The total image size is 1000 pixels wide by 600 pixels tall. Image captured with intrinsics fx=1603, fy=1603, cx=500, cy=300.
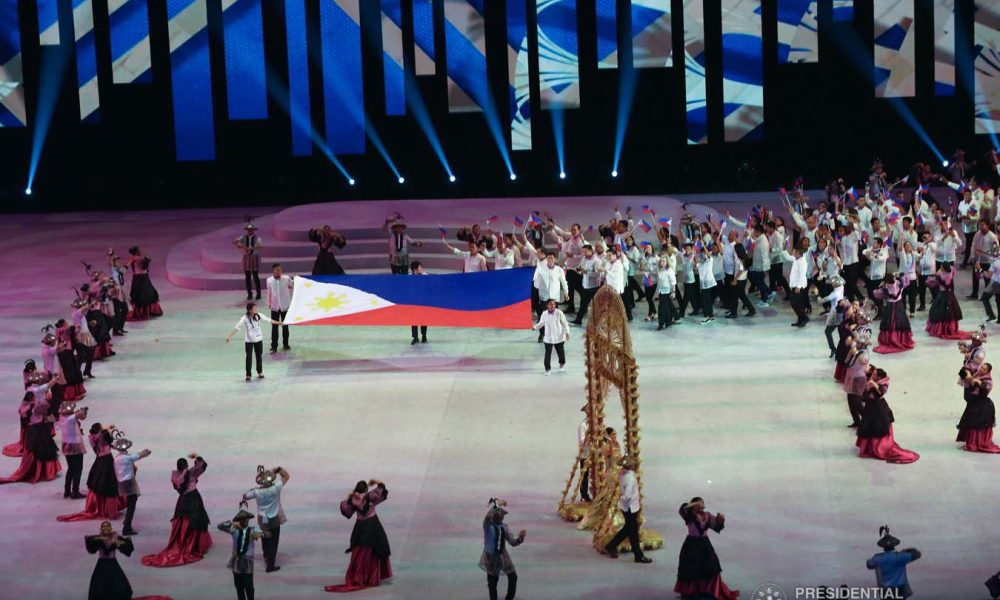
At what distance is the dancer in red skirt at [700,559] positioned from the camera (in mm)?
14463

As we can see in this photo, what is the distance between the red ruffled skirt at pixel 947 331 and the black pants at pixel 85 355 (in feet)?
38.4

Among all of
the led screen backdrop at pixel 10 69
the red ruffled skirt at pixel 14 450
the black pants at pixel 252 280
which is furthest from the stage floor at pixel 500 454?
the led screen backdrop at pixel 10 69

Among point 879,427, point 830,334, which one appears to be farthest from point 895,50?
point 879,427

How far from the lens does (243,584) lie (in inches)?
582

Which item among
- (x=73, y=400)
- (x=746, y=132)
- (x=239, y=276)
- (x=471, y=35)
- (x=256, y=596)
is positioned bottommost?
(x=256, y=596)

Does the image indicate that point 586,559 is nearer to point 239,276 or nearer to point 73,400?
point 73,400

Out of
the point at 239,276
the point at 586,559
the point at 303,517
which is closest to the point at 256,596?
the point at 303,517

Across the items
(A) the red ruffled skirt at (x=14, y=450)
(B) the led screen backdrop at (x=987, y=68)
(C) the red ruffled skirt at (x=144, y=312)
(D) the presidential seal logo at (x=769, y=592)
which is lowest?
(D) the presidential seal logo at (x=769, y=592)

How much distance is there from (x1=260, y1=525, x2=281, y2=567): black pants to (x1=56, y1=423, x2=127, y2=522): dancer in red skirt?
7.25 feet

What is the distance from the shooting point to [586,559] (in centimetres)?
1576

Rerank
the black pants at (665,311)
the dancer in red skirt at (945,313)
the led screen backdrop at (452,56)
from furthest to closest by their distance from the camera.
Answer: the led screen backdrop at (452,56) → the black pants at (665,311) → the dancer in red skirt at (945,313)

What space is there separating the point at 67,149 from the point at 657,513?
20.6m

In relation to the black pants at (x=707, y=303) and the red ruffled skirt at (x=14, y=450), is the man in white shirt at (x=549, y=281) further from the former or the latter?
the red ruffled skirt at (x=14, y=450)

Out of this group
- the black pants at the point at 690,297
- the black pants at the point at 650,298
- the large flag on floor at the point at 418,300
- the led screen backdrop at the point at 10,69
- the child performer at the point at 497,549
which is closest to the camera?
the child performer at the point at 497,549
